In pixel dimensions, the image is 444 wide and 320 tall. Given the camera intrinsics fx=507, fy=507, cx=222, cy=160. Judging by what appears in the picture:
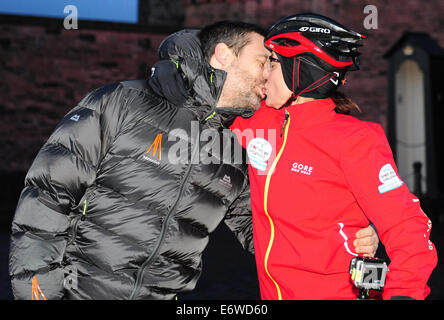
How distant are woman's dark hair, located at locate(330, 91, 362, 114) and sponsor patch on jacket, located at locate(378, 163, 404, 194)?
0.44m

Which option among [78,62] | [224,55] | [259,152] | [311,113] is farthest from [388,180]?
[78,62]

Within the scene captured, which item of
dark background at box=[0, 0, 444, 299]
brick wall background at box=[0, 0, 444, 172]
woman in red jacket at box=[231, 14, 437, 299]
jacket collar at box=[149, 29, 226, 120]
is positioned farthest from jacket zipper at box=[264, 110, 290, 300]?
brick wall background at box=[0, 0, 444, 172]

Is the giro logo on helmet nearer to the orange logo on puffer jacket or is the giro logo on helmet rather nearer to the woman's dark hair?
the woman's dark hair

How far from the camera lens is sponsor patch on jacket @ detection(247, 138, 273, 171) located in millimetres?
2340

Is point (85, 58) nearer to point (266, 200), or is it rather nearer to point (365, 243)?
point (266, 200)

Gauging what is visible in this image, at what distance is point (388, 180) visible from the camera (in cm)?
192

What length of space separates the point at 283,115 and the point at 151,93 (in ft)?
2.09

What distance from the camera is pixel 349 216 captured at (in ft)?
6.97

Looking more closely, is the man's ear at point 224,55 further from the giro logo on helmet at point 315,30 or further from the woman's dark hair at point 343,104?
the woman's dark hair at point 343,104

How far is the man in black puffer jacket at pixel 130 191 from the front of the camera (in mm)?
1976

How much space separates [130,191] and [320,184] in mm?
793

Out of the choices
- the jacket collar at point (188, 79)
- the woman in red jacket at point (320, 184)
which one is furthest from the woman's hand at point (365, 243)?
the jacket collar at point (188, 79)
